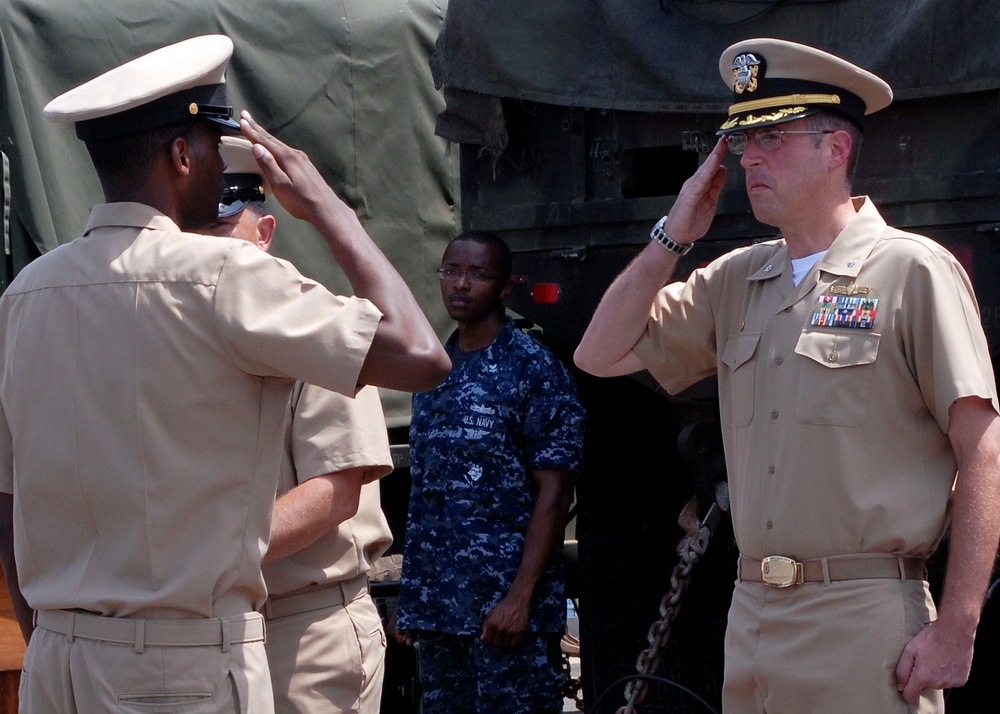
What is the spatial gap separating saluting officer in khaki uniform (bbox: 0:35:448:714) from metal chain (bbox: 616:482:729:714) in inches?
72.4

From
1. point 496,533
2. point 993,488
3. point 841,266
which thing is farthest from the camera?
point 496,533

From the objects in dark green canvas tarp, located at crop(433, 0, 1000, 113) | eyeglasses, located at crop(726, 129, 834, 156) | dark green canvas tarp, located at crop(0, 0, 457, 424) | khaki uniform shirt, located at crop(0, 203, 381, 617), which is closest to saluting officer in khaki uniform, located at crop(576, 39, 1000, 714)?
eyeglasses, located at crop(726, 129, 834, 156)

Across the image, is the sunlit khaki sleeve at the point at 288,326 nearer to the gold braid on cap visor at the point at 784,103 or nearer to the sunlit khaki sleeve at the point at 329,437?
the sunlit khaki sleeve at the point at 329,437

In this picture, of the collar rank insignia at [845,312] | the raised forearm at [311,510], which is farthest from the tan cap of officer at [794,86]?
Result: the raised forearm at [311,510]

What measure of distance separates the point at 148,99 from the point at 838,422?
139cm

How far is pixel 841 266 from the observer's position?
2.92 m

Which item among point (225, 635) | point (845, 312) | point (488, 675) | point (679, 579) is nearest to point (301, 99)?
point (488, 675)

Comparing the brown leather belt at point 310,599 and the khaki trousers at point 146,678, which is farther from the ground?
the khaki trousers at point 146,678

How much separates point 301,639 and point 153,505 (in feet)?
3.02

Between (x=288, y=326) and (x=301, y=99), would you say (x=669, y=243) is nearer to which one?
(x=288, y=326)

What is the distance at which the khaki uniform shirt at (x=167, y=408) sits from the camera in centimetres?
232

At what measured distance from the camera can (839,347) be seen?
285 cm

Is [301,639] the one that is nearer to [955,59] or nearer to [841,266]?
[841,266]

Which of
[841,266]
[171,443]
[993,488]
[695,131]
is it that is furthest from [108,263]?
[695,131]
